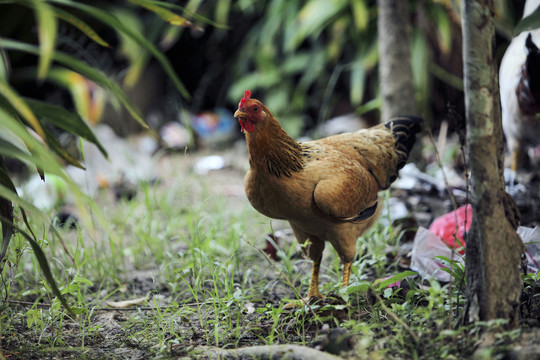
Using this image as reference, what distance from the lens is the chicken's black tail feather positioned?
2.43 metres

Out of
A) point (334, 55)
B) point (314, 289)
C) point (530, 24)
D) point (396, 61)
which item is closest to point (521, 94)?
point (396, 61)

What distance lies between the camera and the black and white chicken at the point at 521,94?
248 centimetres

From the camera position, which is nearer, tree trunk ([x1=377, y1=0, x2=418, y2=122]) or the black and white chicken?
the black and white chicken

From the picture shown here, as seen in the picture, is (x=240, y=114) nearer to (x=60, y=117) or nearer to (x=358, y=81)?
(x=60, y=117)

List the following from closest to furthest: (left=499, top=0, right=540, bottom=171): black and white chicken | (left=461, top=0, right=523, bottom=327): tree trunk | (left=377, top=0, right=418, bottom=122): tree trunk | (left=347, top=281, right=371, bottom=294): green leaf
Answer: (left=461, top=0, right=523, bottom=327): tree trunk < (left=347, top=281, right=371, bottom=294): green leaf < (left=499, top=0, right=540, bottom=171): black and white chicken < (left=377, top=0, right=418, bottom=122): tree trunk

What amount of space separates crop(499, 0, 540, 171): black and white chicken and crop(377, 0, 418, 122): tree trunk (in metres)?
0.61

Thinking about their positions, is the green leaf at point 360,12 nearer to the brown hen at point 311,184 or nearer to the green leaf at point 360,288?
the brown hen at point 311,184

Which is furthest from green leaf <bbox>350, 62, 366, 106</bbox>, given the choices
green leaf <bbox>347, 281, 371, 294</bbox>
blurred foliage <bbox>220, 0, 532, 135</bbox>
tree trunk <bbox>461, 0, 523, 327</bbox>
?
tree trunk <bbox>461, 0, 523, 327</bbox>

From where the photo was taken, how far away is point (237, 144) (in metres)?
5.84

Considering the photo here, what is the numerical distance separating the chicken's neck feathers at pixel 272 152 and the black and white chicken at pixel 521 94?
1294mm

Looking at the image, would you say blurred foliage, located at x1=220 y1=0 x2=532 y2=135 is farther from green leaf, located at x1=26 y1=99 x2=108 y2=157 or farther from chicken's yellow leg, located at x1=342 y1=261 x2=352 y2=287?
green leaf, located at x1=26 y1=99 x2=108 y2=157

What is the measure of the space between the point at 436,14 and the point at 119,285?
375 centimetres

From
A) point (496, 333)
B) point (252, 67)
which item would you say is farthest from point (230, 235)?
point (252, 67)

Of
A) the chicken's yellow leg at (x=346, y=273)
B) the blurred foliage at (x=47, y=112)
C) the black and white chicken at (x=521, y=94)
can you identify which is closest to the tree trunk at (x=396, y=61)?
the black and white chicken at (x=521, y=94)
